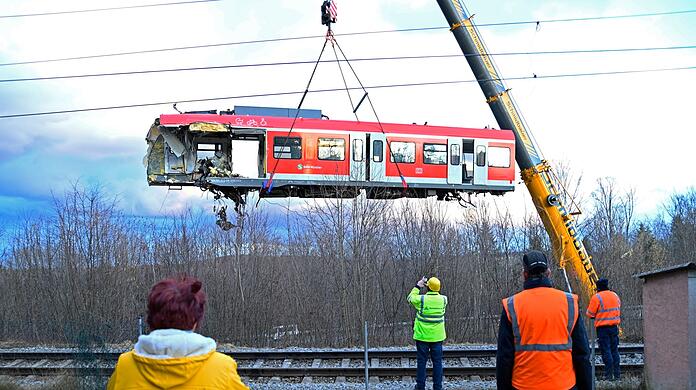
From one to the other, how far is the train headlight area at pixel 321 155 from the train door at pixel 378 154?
0.02 meters

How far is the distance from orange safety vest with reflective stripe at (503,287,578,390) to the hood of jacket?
8.83 ft

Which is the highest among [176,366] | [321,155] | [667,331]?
→ [321,155]

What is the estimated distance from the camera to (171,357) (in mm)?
2805

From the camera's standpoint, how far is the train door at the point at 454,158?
650 inches

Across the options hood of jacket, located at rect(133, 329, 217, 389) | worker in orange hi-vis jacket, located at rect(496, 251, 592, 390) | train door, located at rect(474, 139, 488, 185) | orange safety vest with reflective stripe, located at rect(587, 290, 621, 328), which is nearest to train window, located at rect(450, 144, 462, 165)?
train door, located at rect(474, 139, 488, 185)

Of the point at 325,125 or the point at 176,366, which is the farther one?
the point at 325,125

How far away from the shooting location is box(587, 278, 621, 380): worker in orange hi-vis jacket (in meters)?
11.7

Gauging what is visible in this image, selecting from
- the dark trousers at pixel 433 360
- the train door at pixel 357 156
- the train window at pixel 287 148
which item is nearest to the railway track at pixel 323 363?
the dark trousers at pixel 433 360

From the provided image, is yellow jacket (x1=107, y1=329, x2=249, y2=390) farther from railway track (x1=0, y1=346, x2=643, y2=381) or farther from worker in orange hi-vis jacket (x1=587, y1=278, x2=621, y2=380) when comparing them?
worker in orange hi-vis jacket (x1=587, y1=278, x2=621, y2=380)

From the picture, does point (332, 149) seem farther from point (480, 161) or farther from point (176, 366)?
point (176, 366)

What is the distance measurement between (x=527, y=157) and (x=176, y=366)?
15.7 meters

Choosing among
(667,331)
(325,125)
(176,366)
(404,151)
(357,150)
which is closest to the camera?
(176,366)

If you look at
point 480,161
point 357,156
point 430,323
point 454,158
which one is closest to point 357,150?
point 357,156

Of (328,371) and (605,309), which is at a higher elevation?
(605,309)
